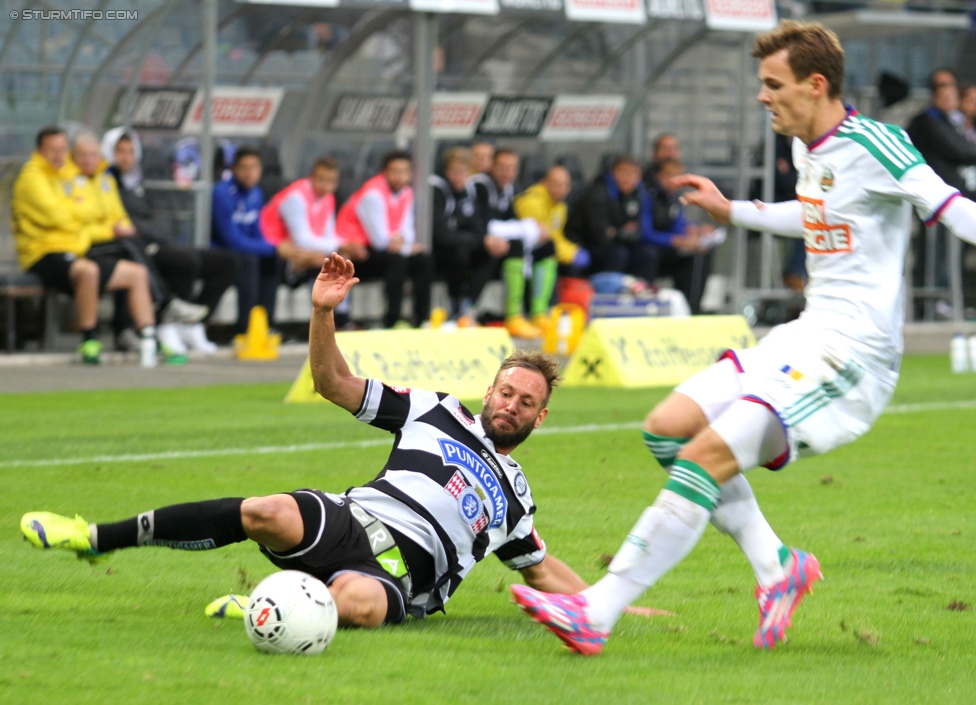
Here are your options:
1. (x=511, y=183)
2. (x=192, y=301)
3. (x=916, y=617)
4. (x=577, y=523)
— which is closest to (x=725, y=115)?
(x=511, y=183)

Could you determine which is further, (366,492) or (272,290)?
(272,290)

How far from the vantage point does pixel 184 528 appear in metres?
4.94

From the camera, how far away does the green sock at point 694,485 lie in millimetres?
4660

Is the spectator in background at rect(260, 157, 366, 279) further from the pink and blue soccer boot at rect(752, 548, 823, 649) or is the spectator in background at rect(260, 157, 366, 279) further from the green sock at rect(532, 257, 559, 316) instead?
the pink and blue soccer boot at rect(752, 548, 823, 649)

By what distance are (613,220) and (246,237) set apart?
4200 millimetres

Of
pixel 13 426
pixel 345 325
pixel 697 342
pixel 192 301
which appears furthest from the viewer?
pixel 345 325

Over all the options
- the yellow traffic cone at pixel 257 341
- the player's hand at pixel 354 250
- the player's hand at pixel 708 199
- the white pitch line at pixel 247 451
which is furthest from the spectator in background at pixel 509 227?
the player's hand at pixel 708 199

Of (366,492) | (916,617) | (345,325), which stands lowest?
(345,325)

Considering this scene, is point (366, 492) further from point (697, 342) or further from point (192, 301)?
point (192, 301)

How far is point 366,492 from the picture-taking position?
206 inches

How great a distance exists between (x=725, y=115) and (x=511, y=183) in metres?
3.97

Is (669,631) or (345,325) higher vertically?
(669,631)

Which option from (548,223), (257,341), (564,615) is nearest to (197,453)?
(564,615)

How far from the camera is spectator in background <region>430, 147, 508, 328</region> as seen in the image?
54.3 feet
